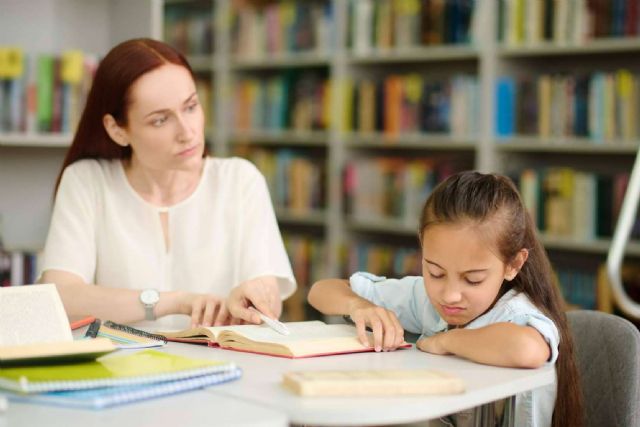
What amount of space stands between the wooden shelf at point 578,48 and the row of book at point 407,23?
24 cm

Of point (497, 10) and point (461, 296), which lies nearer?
point (461, 296)

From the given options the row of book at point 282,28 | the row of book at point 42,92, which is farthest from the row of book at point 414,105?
the row of book at point 42,92

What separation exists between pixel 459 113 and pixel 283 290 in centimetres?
215

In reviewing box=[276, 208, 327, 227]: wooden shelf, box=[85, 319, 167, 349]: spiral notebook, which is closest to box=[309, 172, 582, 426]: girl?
box=[85, 319, 167, 349]: spiral notebook

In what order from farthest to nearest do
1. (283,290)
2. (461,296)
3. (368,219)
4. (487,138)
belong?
(368,219) < (487,138) < (283,290) < (461,296)

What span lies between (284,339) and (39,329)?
386 millimetres

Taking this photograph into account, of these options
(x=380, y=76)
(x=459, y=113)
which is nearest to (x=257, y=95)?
(x=380, y=76)

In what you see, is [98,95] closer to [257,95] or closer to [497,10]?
[497,10]

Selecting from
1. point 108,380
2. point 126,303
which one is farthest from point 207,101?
point 108,380

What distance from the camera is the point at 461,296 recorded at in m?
1.58

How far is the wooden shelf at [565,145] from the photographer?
12.4 ft

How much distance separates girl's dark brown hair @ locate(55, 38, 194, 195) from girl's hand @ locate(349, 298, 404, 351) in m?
0.81

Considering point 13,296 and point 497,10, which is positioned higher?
point 497,10

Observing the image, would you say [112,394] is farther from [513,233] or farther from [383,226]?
[383,226]
